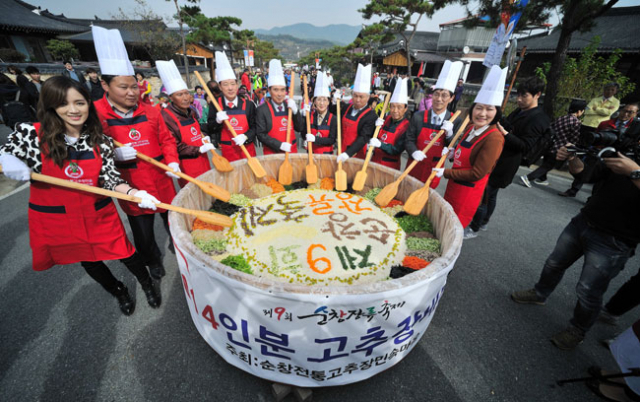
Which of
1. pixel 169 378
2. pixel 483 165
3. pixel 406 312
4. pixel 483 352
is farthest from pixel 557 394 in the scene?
pixel 169 378

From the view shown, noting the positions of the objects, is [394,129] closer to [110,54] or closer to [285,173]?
[285,173]

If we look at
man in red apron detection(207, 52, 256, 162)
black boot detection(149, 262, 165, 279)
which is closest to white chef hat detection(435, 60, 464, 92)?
man in red apron detection(207, 52, 256, 162)

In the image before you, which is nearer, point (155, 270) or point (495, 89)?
point (495, 89)

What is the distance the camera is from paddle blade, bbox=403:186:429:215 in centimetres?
286

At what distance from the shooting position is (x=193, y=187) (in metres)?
2.88

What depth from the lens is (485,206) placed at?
4.01 meters

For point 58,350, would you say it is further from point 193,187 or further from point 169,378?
point 193,187

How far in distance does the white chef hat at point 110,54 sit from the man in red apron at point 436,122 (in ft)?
11.0

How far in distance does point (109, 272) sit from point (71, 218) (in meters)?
0.69

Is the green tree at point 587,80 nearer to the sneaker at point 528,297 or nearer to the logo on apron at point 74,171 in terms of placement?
the sneaker at point 528,297

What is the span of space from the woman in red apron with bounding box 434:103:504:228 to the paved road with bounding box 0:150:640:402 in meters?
1.02

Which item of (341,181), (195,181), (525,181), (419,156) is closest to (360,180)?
(341,181)

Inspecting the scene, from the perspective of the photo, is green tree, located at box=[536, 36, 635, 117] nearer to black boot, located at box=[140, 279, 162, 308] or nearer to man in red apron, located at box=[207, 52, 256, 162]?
man in red apron, located at box=[207, 52, 256, 162]

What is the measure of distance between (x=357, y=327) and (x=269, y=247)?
1022 millimetres
